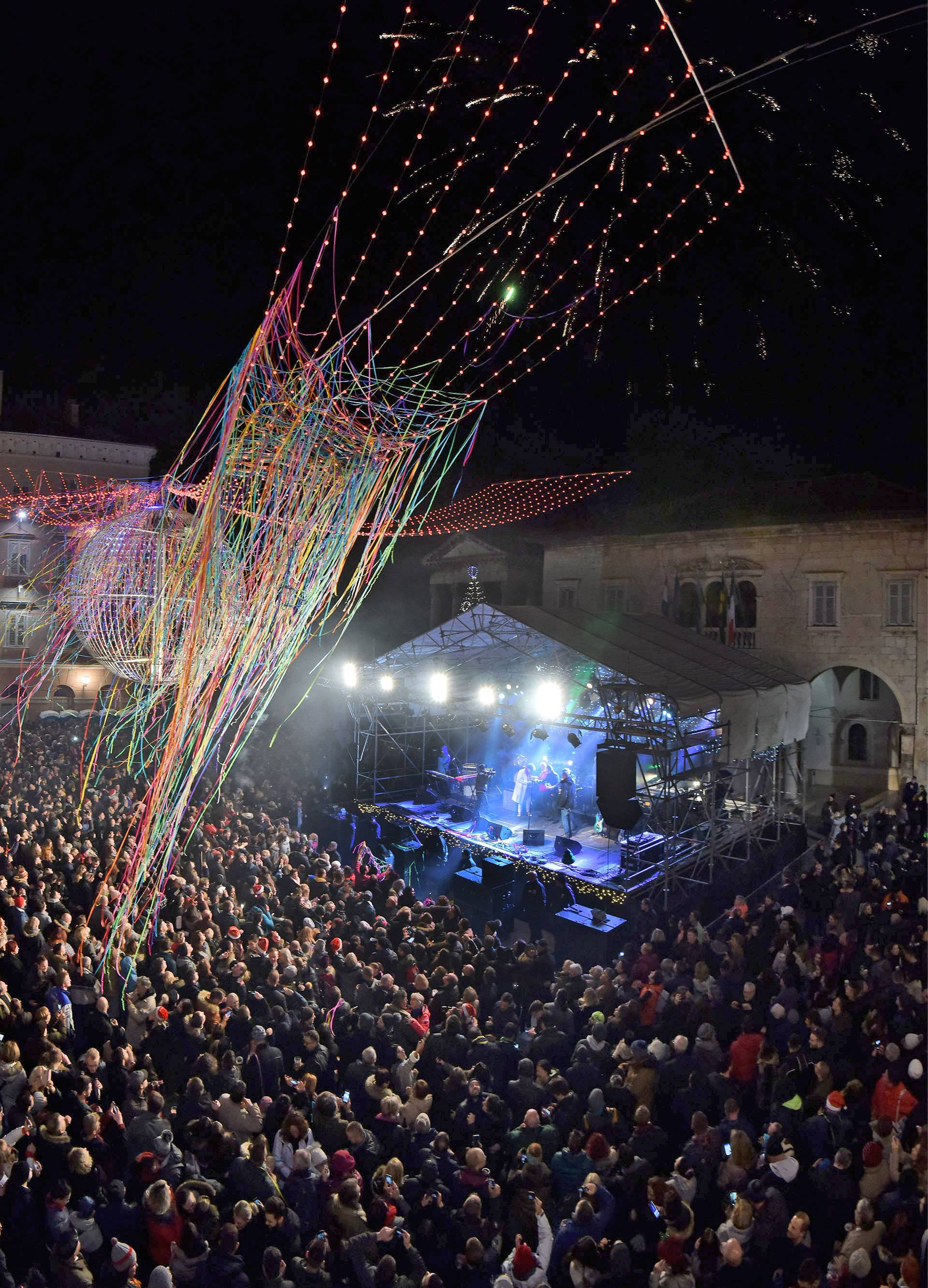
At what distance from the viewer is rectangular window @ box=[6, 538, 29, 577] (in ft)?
95.6

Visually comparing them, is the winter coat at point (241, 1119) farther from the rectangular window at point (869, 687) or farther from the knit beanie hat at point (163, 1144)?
the rectangular window at point (869, 687)

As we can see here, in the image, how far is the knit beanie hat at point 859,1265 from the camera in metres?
4.00

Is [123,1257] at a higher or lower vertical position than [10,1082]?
→ lower

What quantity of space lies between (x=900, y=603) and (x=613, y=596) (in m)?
8.09

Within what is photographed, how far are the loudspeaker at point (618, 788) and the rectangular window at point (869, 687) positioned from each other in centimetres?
1200

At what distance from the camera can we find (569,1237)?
14.6 feet

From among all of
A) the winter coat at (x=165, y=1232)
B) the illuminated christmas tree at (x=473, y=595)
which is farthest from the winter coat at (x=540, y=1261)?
the illuminated christmas tree at (x=473, y=595)

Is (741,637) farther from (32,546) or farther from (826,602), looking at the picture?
(32,546)

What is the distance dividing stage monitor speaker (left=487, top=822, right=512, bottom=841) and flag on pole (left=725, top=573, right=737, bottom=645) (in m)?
8.86

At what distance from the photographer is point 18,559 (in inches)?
1144

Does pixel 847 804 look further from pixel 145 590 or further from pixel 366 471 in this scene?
pixel 145 590

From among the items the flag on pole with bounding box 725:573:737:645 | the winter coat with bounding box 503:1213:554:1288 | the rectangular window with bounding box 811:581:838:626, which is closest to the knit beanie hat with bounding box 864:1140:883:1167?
the winter coat with bounding box 503:1213:554:1288

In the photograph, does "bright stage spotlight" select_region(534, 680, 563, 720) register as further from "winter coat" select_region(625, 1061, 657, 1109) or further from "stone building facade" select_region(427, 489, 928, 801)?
"winter coat" select_region(625, 1061, 657, 1109)

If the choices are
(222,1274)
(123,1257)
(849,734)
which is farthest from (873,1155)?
(849,734)
